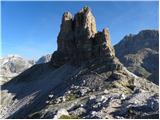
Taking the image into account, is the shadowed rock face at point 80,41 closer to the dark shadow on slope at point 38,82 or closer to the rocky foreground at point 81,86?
the rocky foreground at point 81,86

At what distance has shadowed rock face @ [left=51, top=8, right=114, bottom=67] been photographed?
162m

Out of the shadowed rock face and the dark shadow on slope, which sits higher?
the shadowed rock face

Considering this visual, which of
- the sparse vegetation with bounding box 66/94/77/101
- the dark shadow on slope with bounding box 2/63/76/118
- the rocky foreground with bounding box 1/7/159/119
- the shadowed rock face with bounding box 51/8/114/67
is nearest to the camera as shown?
the rocky foreground with bounding box 1/7/159/119

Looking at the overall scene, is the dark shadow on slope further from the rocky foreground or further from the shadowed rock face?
the shadowed rock face

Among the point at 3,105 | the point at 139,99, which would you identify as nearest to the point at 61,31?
the point at 3,105

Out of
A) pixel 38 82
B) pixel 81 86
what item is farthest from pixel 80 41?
pixel 81 86

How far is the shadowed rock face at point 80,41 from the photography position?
531 ft

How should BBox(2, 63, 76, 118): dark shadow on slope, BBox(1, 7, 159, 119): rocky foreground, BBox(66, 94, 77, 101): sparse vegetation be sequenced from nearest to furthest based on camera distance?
BBox(1, 7, 159, 119): rocky foreground
BBox(66, 94, 77, 101): sparse vegetation
BBox(2, 63, 76, 118): dark shadow on slope

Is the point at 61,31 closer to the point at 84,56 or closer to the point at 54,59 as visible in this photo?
the point at 54,59

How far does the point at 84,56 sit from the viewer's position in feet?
549

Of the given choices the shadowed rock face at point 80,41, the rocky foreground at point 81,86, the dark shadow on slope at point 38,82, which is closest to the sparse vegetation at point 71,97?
the rocky foreground at point 81,86

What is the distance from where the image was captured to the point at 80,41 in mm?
176000

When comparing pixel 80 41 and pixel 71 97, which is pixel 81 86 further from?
pixel 80 41

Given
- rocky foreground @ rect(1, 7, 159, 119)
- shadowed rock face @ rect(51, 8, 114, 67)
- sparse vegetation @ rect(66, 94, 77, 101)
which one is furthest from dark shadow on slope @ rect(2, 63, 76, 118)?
sparse vegetation @ rect(66, 94, 77, 101)
